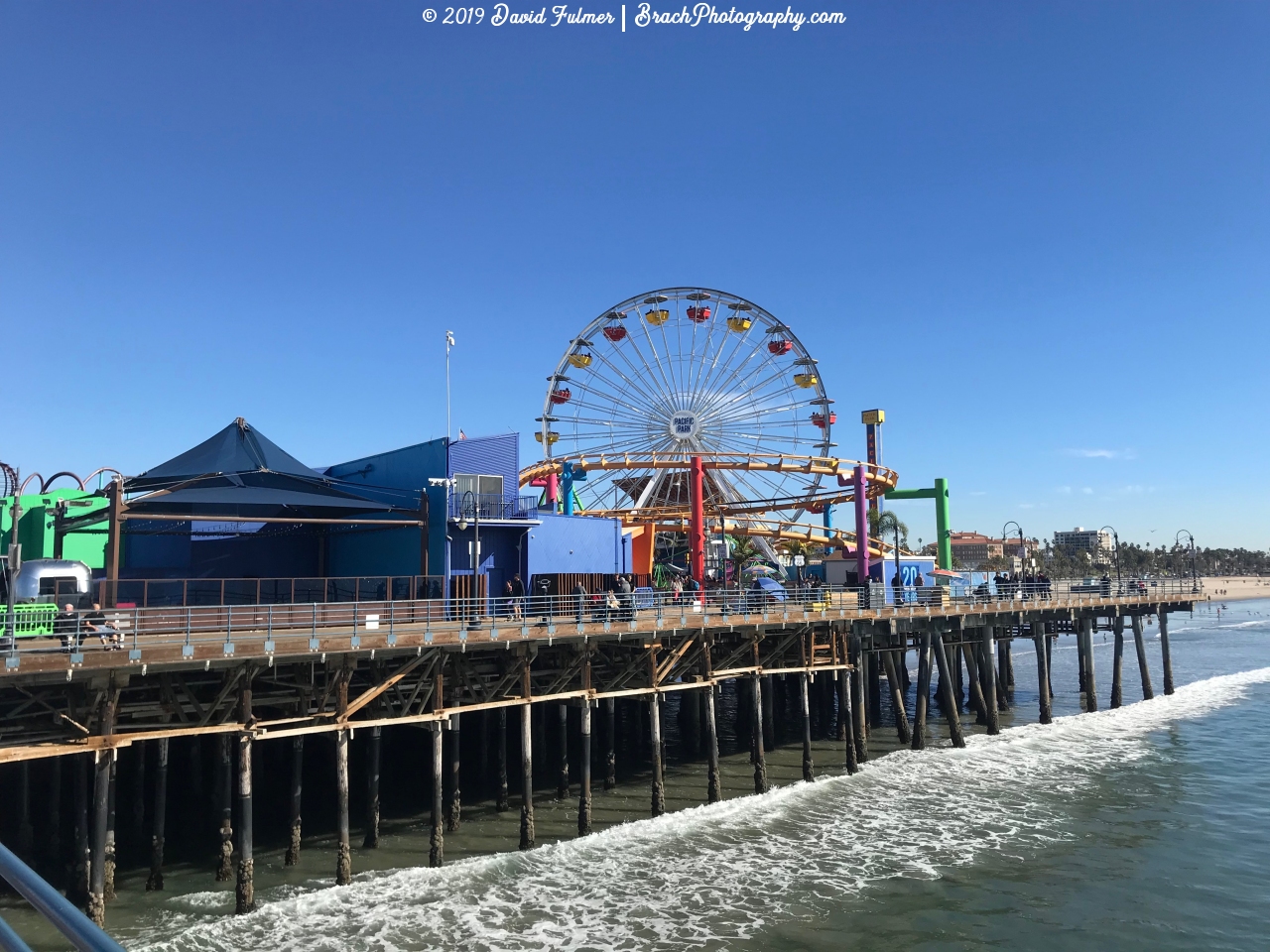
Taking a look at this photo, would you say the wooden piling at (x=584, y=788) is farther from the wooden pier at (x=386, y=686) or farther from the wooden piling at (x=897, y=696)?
the wooden piling at (x=897, y=696)

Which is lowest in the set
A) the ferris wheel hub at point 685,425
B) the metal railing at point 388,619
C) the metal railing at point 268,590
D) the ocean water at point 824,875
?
the ocean water at point 824,875

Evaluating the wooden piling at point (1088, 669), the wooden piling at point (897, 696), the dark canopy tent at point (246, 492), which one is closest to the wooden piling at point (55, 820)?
the dark canopy tent at point (246, 492)

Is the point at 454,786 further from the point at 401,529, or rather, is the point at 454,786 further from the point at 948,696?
the point at 948,696

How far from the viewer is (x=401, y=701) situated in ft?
75.2

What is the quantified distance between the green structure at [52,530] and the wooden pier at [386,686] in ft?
37.4

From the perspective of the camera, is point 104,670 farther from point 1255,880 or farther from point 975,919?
point 1255,880

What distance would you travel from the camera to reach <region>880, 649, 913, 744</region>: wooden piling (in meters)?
35.0

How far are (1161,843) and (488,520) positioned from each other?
22.3 metres

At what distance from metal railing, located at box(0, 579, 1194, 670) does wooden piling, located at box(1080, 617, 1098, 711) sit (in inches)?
239

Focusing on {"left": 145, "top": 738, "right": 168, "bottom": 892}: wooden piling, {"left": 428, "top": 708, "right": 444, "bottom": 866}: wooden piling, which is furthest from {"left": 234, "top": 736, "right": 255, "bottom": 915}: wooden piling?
{"left": 428, "top": 708, "right": 444, "bottom": 866}: wooden piling

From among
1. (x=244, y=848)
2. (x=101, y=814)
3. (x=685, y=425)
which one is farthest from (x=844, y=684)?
(x=685, y=425)

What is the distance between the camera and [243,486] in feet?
101

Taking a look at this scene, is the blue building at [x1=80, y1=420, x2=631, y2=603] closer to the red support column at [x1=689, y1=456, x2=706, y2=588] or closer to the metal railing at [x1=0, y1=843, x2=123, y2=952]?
the red support column at [x1=689, y1=456, x2=706, y2=588]

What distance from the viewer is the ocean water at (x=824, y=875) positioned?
18.5m
